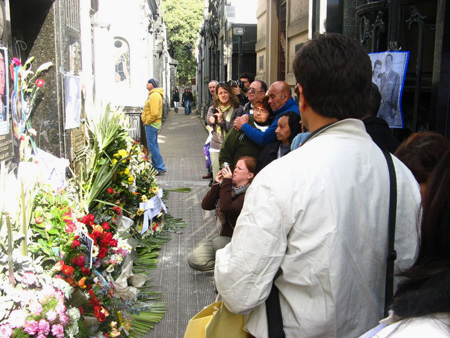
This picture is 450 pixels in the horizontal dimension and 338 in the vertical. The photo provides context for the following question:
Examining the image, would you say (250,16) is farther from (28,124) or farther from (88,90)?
(28,124)

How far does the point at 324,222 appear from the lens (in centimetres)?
166

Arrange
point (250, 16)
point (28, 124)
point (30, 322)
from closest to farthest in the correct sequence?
point (30, 322)
point (28, 124)
point (250, 16)

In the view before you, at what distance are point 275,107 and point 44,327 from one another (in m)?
3.44

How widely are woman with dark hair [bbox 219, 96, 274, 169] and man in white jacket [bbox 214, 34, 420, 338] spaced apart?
11.8 feet

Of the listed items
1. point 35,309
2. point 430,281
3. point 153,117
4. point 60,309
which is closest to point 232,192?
point 60,309

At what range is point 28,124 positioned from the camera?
418 centimetres

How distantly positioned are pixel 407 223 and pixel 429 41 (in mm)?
4870

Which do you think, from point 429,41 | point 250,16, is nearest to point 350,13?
point 429,41

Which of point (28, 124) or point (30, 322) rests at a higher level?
point (28, 124)

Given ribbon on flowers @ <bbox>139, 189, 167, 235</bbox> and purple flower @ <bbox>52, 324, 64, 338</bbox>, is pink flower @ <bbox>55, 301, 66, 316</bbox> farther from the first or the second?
ribbon on flowers @ <bbox>139, 189, 167, 235</bbox>

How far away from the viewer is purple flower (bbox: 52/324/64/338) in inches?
96.5

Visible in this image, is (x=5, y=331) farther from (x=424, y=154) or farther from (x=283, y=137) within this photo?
(x=283, y=137)

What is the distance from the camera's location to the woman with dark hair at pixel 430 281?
0.98 meters

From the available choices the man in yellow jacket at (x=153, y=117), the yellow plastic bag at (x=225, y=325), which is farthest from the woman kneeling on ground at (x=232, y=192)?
the man in yellow jacket at (x=153, y=117)
